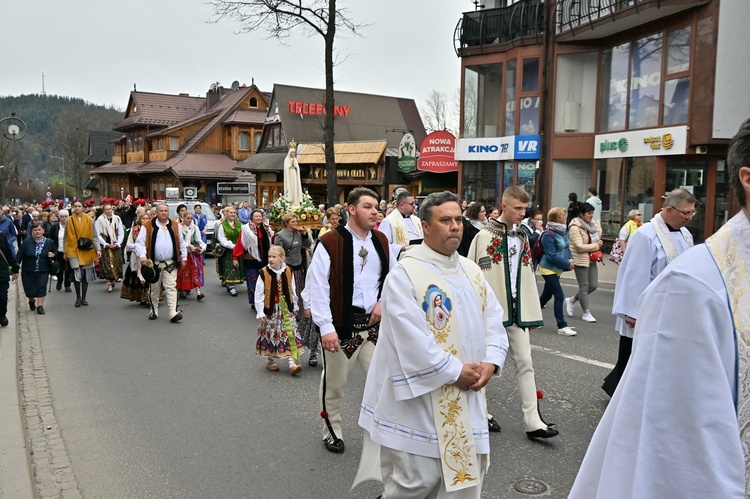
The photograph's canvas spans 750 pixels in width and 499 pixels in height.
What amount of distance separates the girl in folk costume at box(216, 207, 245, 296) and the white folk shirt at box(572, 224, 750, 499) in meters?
12.8

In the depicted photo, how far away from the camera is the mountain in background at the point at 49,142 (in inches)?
3388

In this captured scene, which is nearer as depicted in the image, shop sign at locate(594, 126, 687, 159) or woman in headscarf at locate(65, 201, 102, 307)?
woman in headscarf at locate(65, 201, 102, 307)

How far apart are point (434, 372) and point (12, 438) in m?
4.08

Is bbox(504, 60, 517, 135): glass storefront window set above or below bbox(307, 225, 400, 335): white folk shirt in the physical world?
above

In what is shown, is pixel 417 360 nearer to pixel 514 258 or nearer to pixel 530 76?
pixel 514 258

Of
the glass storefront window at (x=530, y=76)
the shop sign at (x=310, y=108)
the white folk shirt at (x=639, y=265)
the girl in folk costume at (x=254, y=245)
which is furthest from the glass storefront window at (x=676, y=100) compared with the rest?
the shop sign at (x=310, y=108)

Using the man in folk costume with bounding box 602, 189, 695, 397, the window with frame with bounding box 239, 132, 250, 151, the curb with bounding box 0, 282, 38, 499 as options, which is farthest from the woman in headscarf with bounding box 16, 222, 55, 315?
the window with frame with bounding box 239, 132, 250, 151

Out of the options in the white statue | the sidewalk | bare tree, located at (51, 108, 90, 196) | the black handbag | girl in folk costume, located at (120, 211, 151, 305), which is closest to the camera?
the sidewalk

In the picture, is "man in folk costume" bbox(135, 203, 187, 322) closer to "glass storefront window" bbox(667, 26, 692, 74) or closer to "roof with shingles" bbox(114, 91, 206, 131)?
"glass storefront window" bbox(667, 26, 692, 74)

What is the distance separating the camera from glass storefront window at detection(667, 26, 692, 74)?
17953 millimetres

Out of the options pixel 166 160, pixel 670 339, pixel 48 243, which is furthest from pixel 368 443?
pixel 166 160

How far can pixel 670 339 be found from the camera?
5.16ft

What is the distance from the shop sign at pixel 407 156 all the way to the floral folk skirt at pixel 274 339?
26966 mm

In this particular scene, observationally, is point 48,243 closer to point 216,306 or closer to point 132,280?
point 132,280
